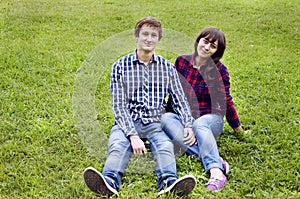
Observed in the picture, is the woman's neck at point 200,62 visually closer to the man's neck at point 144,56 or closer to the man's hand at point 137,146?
the man's neck at point 144,56

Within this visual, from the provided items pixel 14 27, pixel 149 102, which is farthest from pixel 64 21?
pixel 149 102

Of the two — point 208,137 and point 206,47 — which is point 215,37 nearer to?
point 206,47

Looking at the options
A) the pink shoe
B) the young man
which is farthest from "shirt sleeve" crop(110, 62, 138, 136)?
the pink shoe

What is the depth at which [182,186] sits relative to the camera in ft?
7.89

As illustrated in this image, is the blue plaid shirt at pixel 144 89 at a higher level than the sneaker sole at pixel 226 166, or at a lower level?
higher

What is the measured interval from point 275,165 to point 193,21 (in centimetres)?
413

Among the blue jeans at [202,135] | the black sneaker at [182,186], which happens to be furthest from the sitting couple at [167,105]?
the black sneaker at [182,186]

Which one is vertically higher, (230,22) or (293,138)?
(230,22)

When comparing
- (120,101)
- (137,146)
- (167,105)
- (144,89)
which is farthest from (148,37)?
(137,146)

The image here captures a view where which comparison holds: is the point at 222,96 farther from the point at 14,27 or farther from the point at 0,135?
the point at 14,27

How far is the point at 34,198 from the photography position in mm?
2482

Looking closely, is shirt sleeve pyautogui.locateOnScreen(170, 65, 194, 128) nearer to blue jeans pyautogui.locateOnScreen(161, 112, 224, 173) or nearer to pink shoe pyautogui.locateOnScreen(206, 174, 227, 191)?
blue jeans pyautogui.locateOnScreen(161, 112, 224, 173)

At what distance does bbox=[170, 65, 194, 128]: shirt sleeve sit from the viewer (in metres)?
2.94

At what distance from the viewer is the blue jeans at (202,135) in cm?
276
